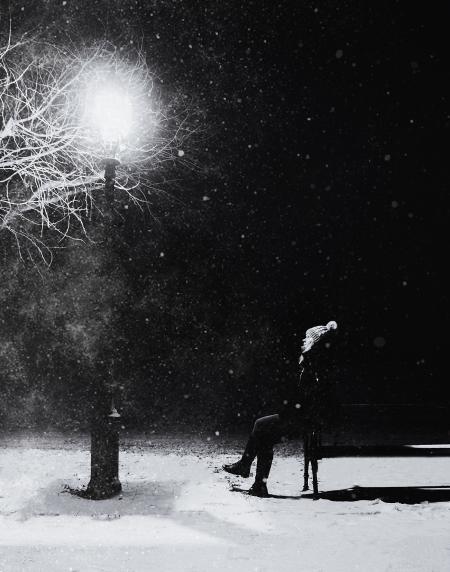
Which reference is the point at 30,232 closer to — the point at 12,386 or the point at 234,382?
the point at 12,386

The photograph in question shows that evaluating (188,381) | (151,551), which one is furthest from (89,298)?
(151,551)

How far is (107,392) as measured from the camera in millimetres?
6320

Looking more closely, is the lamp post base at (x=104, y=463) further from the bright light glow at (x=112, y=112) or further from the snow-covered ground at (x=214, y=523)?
the bright light glow at (x=112, y=112)

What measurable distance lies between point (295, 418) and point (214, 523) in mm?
1627

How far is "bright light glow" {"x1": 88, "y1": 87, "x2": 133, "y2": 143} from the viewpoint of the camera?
648cm

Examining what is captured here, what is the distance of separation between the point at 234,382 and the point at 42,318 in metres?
4.62

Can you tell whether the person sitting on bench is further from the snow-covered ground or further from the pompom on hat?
the snow-covered ground

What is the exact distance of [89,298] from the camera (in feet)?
41.1

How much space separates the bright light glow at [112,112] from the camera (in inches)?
255

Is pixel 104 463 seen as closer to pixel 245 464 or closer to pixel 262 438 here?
pixel 245 464

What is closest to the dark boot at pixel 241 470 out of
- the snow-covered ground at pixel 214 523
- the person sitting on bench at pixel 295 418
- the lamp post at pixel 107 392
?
the snow-covered ground at pixel 214 523

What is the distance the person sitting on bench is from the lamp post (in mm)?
1668

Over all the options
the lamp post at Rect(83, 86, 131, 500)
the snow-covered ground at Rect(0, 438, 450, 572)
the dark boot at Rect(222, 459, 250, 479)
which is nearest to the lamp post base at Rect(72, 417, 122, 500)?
the lamp post at Rect(83, 86, 131, 500)

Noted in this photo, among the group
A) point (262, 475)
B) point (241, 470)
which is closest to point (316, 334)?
point (262, 475)
